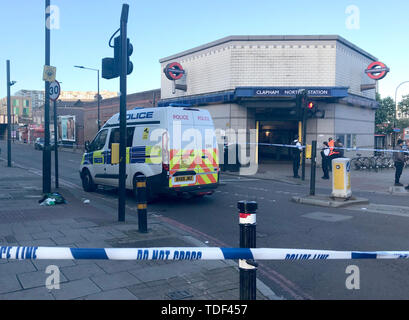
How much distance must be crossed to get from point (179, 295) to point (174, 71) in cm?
2298

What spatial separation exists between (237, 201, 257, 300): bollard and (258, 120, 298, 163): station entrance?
21.5m

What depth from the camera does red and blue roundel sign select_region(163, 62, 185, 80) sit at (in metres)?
25.8

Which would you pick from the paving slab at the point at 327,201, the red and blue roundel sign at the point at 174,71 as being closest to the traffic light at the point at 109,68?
the paving slab at the point at 327,201

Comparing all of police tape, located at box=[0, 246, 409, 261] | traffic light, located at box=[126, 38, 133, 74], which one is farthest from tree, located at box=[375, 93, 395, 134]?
police tape, located at box=[0, 246, 409, 261]

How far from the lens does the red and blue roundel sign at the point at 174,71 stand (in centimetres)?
2575

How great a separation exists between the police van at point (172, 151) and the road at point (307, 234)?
59cm

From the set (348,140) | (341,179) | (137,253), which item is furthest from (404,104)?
(137,253)

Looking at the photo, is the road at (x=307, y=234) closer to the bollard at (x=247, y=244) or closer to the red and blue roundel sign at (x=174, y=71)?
the bollard at (x=247, y=244)

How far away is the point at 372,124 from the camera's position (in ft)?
91.5

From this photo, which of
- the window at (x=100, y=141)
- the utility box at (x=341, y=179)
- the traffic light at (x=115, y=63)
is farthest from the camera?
the window at (x=100, y=141)

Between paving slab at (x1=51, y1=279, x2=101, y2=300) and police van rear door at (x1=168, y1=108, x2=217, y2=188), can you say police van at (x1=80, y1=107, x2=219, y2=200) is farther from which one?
paving slab at (x1=51, y1=279, x2=101, y2=300)

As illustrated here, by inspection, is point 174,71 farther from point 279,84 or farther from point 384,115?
point 384,115

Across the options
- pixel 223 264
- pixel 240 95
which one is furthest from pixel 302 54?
pixel 223 264
